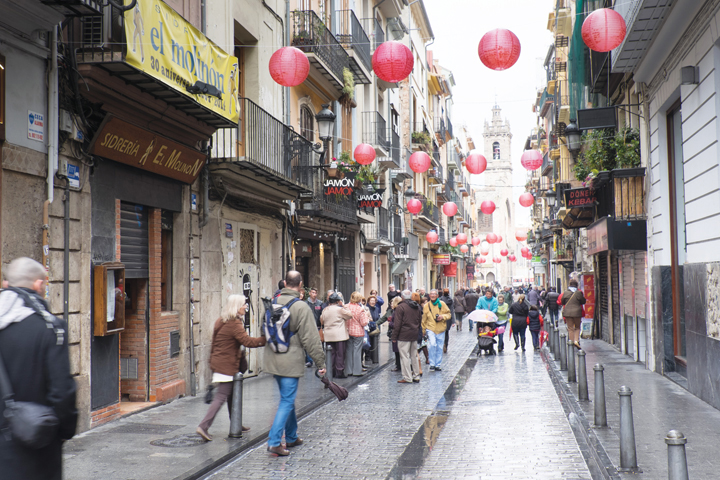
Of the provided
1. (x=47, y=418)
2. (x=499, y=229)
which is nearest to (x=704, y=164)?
(x=47, y=418)

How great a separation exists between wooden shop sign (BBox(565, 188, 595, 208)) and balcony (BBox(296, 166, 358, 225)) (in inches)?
234

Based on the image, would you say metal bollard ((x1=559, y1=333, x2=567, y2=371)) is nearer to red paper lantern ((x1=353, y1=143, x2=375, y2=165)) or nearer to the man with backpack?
red paper lantern ((x1=353, y1=143, x2=375, y2=165))

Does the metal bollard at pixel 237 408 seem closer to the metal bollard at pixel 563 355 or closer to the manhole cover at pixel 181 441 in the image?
the manhole cover at pixel 181 441

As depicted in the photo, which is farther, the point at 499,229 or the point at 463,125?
the point at 499,229

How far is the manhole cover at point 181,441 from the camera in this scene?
760 cm

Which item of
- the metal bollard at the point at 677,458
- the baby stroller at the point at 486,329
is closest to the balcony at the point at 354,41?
the baby stroller at the point at 486,329

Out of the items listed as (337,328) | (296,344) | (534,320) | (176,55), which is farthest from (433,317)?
(176,55)

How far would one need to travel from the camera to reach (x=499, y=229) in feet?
333

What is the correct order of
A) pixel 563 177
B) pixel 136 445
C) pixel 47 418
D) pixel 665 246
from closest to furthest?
pixel 47 418 → pixel 136 445 → pixel 665 246 → pixel 563 177

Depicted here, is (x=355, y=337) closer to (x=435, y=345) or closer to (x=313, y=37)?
(x=435, y=345)

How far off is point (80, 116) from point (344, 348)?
7.09m

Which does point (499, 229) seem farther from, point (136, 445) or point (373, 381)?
point (136, 445)

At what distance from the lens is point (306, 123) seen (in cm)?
1862

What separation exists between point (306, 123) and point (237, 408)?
11808mm
